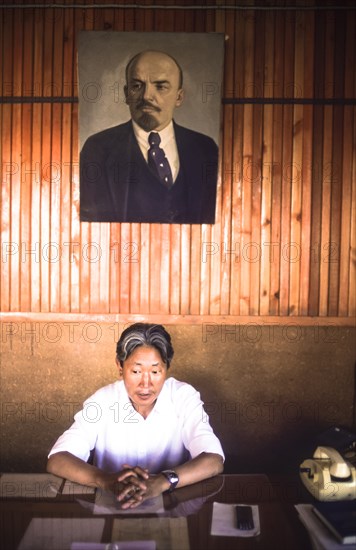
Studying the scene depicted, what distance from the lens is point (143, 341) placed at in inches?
96.8

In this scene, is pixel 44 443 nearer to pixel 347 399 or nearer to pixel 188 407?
pixel 188 407

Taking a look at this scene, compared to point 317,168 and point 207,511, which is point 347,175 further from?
point 207,511

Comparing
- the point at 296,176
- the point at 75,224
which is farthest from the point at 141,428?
the point at 296,176

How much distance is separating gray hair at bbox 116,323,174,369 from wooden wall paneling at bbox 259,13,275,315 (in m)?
1.00

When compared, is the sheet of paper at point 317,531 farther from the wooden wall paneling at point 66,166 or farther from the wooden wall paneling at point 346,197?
the wooden wall paneling at point 66,166

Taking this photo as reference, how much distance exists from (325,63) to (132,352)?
221 centimetres

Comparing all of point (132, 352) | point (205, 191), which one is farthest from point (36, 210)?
point (132, 352)

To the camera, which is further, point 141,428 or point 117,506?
point 141,428

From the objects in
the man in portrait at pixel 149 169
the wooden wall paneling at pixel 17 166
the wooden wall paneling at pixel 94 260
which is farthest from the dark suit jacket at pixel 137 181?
the wooden wall paneling at pixel 17 166

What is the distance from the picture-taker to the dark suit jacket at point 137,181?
319 centimetres

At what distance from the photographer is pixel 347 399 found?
3209 mm

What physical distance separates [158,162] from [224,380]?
4.71 feet

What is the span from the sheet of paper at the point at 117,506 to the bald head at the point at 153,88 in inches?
84.8

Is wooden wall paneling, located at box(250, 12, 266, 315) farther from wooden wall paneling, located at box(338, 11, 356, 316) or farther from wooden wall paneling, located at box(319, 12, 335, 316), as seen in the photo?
wooden wall paneling, located at box(338, 11, 356, 316)
